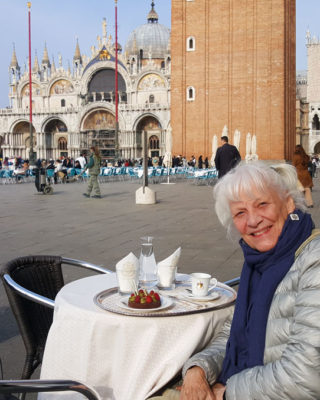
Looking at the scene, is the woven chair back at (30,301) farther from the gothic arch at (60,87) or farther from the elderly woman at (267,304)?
the gothic arch at (60,87)

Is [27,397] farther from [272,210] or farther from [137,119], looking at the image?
[137,119]

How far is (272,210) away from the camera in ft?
6.48

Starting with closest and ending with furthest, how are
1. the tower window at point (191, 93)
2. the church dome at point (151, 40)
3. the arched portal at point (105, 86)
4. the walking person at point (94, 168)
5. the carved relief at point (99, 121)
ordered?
the walking person at point (94, 168), the tower window at point (191, 93), the carved relief at point (99, 121), the arched portal at point (105, 86), the church dome at point (151, 40)

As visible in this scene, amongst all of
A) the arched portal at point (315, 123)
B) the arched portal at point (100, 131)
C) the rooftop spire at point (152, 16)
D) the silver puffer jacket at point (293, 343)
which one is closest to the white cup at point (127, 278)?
the silver puffer jacket at point (293, 343)

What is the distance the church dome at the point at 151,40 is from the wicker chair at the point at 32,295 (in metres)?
56.2

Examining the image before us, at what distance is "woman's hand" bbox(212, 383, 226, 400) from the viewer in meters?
1.88

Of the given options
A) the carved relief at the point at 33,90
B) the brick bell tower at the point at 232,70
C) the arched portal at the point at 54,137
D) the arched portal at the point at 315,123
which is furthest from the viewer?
the carved relief at the point at 33,90

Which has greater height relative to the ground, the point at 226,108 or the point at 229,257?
the point at 226,108

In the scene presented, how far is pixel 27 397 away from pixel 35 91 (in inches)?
2218

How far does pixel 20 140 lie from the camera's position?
54.4m

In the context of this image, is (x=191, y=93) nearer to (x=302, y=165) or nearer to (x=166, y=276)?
(x=302, y=165)

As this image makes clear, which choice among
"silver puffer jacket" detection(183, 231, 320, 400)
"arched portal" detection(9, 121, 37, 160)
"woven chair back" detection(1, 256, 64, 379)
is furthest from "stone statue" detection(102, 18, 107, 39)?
"silver puffer jacket" detection(183, 231, 320, 400)

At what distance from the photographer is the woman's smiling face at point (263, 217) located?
6.45 feet

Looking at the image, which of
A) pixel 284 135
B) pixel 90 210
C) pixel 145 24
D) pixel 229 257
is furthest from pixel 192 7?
pixel 145 24
